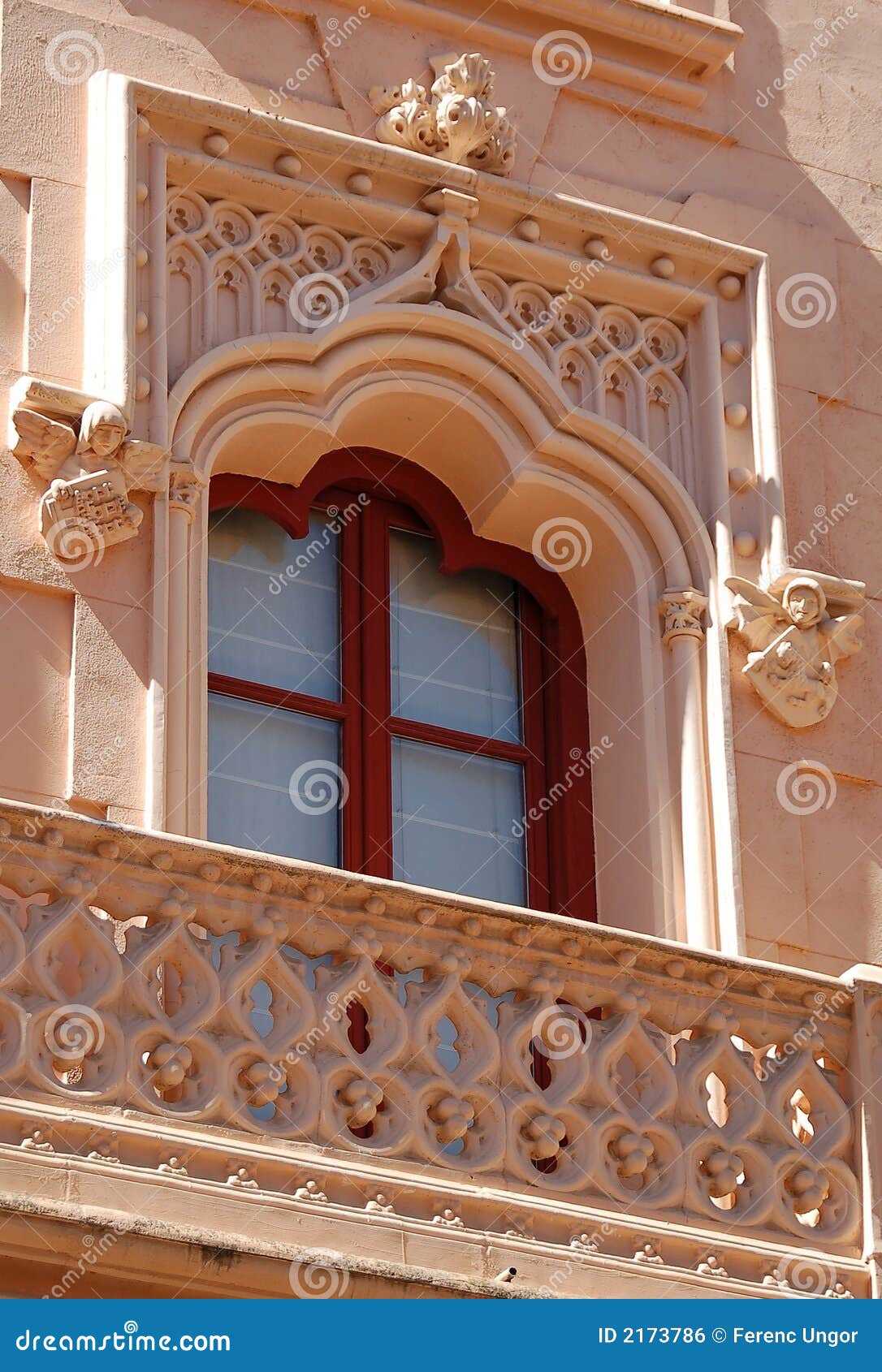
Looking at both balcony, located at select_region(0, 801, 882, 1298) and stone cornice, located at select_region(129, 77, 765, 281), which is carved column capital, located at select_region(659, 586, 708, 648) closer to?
stone cornice, located at select_region(129, 77, 765, 281)

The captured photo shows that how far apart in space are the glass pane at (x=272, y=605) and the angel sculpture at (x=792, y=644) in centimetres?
153

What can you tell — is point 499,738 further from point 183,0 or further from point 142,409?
point 183,0

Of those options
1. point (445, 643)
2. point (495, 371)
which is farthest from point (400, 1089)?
point (495, 371)

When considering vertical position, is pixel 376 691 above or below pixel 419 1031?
above

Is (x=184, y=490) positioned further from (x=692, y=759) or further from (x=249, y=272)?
(x=692, y=759)

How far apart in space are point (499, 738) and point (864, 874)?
146 centimetres

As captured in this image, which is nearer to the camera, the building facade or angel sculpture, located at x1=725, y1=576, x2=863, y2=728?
the building facade

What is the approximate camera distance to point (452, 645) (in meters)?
13.2

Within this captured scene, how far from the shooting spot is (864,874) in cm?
1294

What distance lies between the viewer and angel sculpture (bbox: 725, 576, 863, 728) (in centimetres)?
1305

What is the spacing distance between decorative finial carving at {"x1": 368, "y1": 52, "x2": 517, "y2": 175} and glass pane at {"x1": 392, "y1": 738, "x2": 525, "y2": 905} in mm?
2327

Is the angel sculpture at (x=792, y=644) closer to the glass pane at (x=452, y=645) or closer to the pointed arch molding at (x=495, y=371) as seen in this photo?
the pointed arch molding at (x=495, y=371)

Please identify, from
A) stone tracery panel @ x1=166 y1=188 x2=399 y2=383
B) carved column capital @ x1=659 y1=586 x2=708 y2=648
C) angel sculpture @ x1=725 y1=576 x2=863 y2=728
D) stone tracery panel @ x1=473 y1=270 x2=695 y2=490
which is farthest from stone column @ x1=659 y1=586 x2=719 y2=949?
stone tracery panel @ x1=166 y1=188 x2=399 y2=383

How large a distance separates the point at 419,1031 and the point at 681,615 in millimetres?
2854
